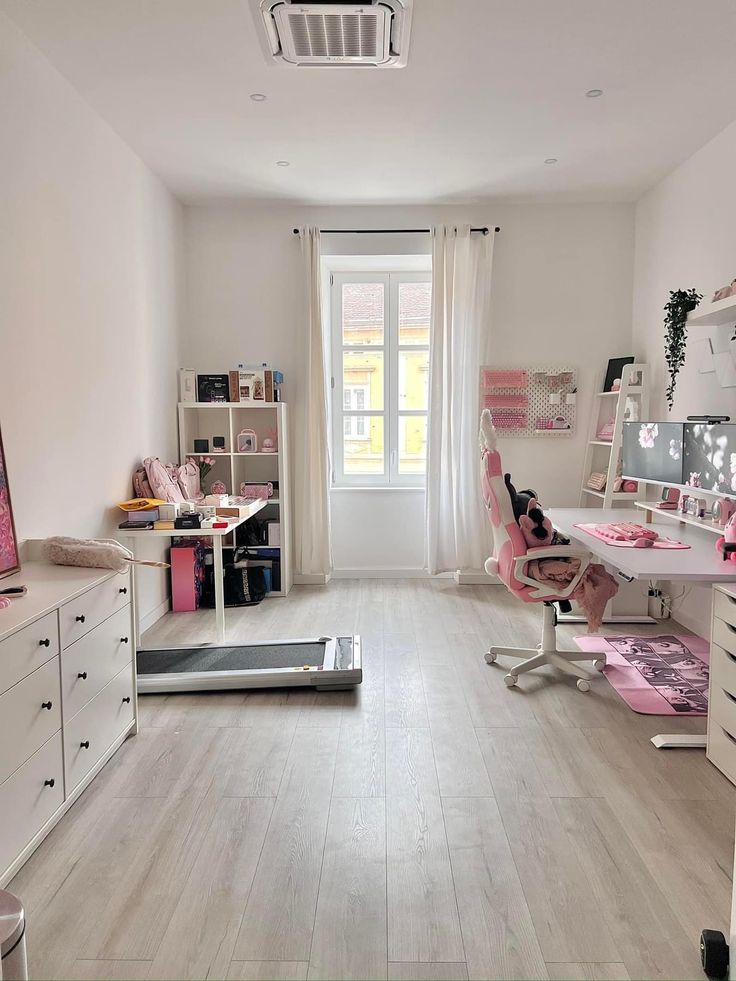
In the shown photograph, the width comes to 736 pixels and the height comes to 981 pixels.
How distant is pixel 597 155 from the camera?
13.7 ft

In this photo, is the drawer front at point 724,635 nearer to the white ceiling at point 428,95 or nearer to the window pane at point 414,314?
the white ceiling at point 428,95

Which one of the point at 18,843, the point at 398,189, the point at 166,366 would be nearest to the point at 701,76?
the point at 398,189

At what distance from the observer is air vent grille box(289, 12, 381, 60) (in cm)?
263

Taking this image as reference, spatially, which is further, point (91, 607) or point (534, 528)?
point (534, 528)

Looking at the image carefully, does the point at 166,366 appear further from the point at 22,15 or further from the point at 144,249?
the point at 22,15

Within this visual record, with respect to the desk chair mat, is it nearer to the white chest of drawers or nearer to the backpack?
the white chest of drawers

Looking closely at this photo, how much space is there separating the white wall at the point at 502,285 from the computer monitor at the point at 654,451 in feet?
3.49

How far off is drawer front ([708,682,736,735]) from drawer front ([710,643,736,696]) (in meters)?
0.02

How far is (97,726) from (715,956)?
200 centimetres

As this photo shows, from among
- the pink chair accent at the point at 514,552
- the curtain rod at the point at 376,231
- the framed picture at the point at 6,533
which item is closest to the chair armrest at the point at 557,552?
the pink chair accent at the point at 514,552

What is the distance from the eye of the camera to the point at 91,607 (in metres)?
2.48

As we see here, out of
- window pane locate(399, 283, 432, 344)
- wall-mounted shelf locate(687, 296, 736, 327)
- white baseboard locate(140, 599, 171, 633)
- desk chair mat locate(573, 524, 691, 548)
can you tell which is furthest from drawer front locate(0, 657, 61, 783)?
window pane locate(399, 283, 432, 344)

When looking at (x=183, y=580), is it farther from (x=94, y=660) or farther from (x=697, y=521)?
(x=697, y=521)

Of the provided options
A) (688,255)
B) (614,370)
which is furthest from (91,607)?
(614,370)
